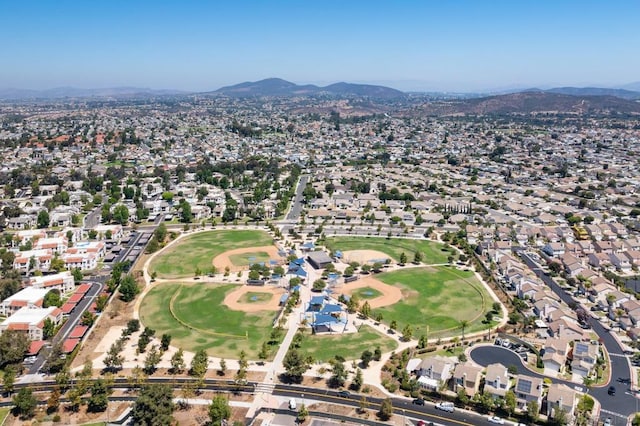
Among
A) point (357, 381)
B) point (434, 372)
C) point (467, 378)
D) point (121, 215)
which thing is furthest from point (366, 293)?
point (121, 215)

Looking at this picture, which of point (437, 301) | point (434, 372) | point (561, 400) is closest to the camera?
point (561, 400)

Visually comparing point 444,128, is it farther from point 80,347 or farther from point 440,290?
point 80,347

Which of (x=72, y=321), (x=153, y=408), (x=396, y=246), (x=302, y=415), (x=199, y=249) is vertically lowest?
(x=396, y=246)

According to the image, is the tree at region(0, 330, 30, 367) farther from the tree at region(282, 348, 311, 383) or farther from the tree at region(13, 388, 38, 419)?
the tree at region(282, 348, 311, 383)

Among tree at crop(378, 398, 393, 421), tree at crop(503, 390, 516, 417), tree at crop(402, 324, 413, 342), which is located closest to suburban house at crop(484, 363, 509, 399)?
tree at crop(503, 390, 516, 417)

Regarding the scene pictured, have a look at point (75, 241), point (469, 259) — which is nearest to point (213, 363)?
point (469, 259)

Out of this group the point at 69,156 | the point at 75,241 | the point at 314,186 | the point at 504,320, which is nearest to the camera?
→ the point at 504,320

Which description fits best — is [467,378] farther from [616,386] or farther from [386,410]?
[616,386]
